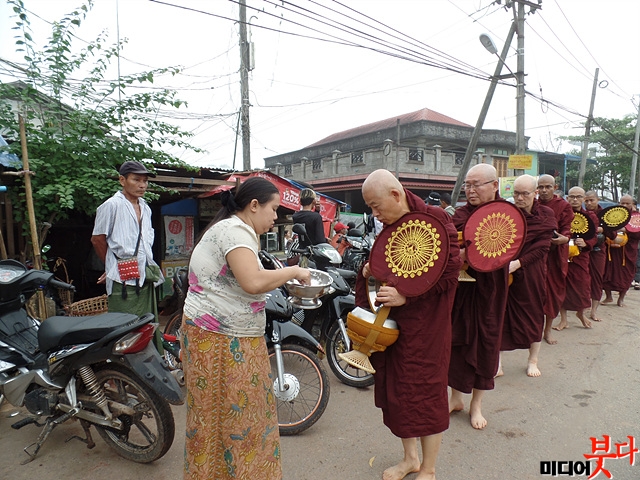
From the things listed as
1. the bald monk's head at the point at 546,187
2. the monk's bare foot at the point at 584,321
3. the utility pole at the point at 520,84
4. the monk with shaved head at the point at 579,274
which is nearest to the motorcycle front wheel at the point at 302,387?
the bald monk's head at the point at 546,187

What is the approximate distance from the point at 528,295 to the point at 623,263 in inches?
171

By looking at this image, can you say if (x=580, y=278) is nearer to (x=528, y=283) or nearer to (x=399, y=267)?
(x=528, y=283)

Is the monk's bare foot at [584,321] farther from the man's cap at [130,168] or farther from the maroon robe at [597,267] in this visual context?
the man's cap at [130,168]

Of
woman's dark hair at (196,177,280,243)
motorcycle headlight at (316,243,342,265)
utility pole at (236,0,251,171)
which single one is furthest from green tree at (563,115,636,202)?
woman's dark hair at (196,177,280,243)

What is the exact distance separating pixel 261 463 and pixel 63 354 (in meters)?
1.32

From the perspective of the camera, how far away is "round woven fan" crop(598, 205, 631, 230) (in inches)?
231

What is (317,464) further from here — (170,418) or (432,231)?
(432,231)

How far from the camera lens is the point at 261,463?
1784mm

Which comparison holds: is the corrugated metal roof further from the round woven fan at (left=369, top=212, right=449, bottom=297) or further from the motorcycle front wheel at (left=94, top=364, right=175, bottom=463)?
the motorcycle front wheel at (left=94, top=364, right=175, bottom=463)

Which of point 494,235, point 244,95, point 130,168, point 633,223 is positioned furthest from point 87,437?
point 244,95

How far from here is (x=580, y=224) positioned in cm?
517

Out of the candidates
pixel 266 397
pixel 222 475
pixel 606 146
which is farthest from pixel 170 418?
pixel 606 146

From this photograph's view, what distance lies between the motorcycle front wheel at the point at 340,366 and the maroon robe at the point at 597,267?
424 centimetres

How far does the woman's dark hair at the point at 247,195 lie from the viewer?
1.75m
